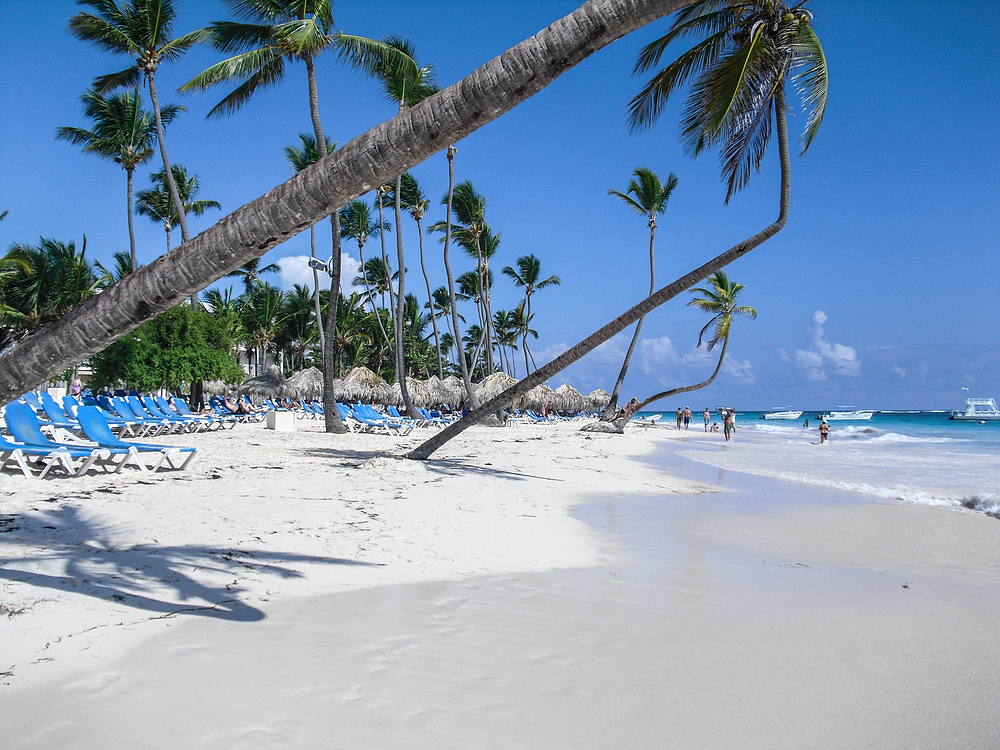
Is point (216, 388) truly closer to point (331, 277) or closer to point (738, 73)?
point (331, 277)

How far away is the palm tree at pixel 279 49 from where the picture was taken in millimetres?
13695

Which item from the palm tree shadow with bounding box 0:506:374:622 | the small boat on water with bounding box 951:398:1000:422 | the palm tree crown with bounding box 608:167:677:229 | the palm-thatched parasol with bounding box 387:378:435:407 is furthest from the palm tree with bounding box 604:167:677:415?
the small boat on water with bounding box 951:398:1000:422

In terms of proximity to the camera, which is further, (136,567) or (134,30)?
(134,30)

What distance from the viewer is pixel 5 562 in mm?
3391

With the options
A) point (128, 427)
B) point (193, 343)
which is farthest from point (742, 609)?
point (193, 343)

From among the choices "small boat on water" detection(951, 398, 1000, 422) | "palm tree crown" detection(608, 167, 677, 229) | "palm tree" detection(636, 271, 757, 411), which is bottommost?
"small boat on water" detection(951, 398, 1000, 422)

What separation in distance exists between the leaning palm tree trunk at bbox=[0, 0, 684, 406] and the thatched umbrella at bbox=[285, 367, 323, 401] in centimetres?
2869

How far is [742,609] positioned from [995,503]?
294 inches

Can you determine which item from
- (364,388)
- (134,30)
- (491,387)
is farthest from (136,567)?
(364,388)

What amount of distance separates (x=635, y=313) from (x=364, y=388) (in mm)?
23288

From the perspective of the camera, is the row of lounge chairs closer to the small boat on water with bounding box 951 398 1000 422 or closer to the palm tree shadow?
the palm tree shadow

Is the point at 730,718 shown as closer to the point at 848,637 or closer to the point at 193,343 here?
the point at 848,637

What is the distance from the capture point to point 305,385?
30.4 metres

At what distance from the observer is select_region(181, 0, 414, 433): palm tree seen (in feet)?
44.9
